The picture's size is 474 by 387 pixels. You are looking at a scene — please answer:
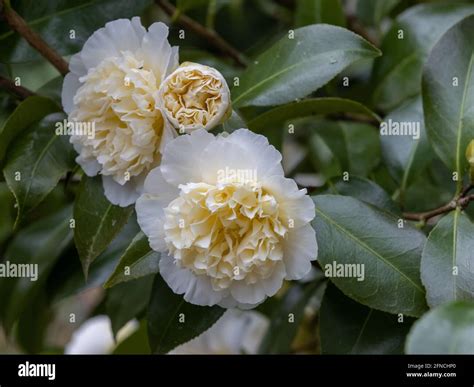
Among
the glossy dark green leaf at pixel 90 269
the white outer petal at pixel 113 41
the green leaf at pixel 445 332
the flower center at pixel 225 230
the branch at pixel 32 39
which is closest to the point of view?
the green leaf at pixel 445 332

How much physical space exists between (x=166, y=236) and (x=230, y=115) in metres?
0.14

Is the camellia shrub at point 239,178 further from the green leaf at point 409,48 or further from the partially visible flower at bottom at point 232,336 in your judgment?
the partially visible flower at bottom at point 232,336

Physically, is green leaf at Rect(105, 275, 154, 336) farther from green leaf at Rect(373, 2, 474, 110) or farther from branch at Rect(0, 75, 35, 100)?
green leaf at Rect(373, 2, 474, 110)

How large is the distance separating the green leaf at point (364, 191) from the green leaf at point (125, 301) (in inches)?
14.4

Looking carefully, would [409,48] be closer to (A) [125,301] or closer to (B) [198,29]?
(B) [198,29]

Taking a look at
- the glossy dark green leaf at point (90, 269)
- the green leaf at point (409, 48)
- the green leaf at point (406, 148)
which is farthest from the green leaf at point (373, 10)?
the glossy dark green leaf at point (90, 269)

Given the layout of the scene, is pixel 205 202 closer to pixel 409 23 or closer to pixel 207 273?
pixel 207 273

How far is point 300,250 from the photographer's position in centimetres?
80

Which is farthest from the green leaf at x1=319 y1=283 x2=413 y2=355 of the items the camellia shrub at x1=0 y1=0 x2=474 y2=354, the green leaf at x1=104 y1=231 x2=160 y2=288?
the green leaf at x1=104 y1=231 x2=160 y2=288

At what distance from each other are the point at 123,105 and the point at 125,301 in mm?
432

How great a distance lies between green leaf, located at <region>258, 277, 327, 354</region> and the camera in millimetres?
1162

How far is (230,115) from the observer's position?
2.75 feet

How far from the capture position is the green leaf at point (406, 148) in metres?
1.08
